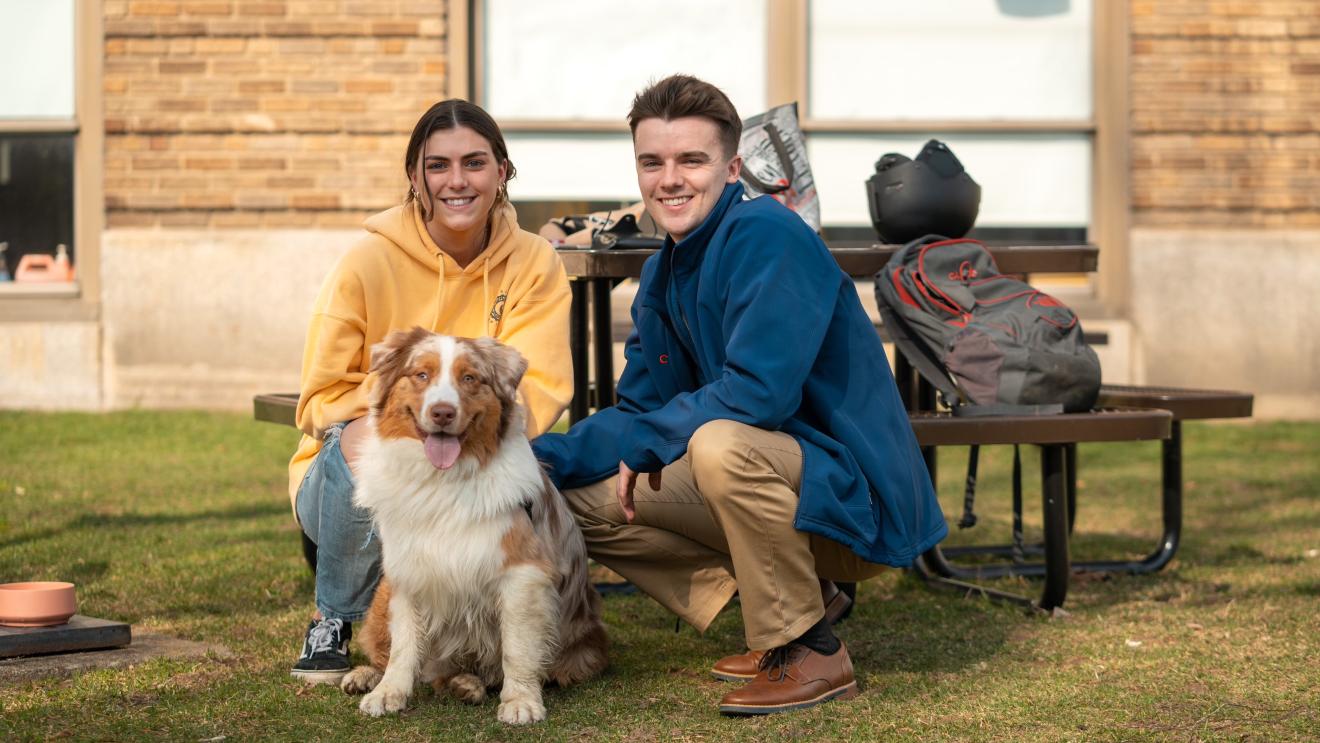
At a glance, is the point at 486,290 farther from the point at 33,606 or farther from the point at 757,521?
the point at 33,606

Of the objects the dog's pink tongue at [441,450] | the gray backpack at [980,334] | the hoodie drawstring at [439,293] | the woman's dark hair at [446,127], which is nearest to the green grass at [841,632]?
the dog's pink tongue at [441,450]

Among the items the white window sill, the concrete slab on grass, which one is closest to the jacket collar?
the concrete slab on grass

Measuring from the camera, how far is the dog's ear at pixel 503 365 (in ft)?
12.9

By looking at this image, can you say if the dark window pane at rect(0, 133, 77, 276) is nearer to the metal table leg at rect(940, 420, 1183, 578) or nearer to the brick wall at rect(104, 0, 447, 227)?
the brick wall at rect(104, 0, 447, 227)

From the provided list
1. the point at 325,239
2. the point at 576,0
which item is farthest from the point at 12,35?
the point at 576,0

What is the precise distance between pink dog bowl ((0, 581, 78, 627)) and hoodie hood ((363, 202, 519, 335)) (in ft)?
4.69

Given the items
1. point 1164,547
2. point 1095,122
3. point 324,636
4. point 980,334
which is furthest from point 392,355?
point 1095,122

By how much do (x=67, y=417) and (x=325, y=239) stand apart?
2.12m

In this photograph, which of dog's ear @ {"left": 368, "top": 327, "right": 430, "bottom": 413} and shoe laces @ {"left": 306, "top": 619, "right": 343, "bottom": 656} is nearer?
dog's ear @ {"left": 368, "top": 327, "right": 430, "bottom": 413}

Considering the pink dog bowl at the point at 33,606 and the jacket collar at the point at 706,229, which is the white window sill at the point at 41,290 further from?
the jacket collar at the point at 706,229

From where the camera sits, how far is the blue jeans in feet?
14.3

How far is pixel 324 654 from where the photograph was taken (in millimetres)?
4332

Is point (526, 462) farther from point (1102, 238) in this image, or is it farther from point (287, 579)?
point (1102, 238)

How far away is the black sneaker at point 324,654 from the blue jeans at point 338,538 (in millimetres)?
47
